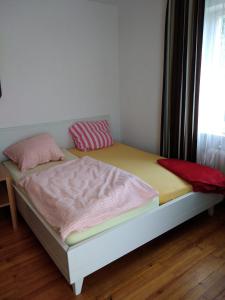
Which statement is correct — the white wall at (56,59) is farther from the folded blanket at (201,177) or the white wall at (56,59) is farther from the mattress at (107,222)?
the folded blanket at (201,177)

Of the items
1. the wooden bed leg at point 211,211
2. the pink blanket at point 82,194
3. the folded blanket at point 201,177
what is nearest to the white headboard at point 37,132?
the pink blanket at point 82,194

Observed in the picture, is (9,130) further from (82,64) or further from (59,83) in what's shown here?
(82,64)

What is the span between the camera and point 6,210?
258 centimetres

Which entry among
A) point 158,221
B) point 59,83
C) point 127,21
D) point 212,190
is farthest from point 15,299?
point 127,21

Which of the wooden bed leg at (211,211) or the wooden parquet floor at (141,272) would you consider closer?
Answer: the wooden parquet floor at (141,272)

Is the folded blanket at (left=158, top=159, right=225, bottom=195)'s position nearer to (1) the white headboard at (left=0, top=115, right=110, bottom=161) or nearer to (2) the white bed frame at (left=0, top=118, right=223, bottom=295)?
(2) the white bed frame at (left=0, top=118, right=223, bottom=295)

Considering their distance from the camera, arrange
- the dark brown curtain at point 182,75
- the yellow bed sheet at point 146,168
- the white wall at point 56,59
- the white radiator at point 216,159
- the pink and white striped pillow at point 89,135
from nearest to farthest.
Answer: the yellow bed sheet at point 146,168 → the dark brown curtain at point 182,75 → the white radiator at point 216,159 → the white wall at point 56,59 → the pink and white striped pillow at point 89,135

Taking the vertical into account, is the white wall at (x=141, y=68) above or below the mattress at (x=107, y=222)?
above

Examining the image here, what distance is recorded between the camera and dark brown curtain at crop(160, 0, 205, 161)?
2.23 metres

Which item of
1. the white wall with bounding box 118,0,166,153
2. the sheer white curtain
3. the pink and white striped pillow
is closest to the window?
the sheer white curtain

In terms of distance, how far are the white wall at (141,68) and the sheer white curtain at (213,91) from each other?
63 centimetres

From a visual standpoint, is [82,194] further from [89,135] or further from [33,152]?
[89,135]

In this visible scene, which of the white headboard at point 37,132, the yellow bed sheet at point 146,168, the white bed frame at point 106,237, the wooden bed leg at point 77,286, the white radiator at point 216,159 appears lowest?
the wooden bed leg at point 77,286

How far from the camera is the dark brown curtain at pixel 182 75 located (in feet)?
7.32
